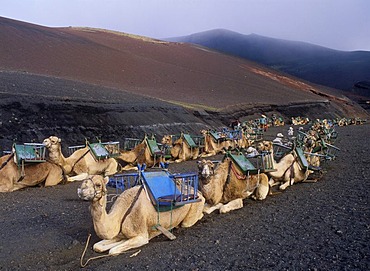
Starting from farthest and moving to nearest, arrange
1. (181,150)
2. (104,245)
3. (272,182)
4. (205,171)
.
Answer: (181,150) < (272,182) < (205,171) < (104,245)

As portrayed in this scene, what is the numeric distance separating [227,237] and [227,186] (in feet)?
5.94

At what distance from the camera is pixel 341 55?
150 metres

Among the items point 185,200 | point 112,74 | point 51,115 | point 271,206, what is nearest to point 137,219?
point 185,200

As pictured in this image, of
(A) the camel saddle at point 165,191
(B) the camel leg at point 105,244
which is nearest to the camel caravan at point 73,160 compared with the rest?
(A) the camel saddle at point 165,191

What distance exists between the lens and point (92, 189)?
514 cm

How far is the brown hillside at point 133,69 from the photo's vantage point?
1478 inches

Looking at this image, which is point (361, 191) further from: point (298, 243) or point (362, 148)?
point (362, 148)

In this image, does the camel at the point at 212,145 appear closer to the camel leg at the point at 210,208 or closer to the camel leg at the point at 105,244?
the camel leg at the point at 210,208

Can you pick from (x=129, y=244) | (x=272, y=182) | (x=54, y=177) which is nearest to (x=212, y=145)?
(x=272, y=182)

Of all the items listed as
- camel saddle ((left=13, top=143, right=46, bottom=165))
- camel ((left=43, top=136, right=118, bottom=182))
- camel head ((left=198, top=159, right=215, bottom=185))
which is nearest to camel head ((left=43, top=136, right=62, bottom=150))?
camel ((left=43, top=136, right=118, bottom=182))

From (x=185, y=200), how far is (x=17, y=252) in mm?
2456

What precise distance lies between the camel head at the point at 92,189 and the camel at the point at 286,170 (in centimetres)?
511

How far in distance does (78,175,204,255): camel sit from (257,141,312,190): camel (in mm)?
3965

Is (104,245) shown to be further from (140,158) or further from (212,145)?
(212,145)
